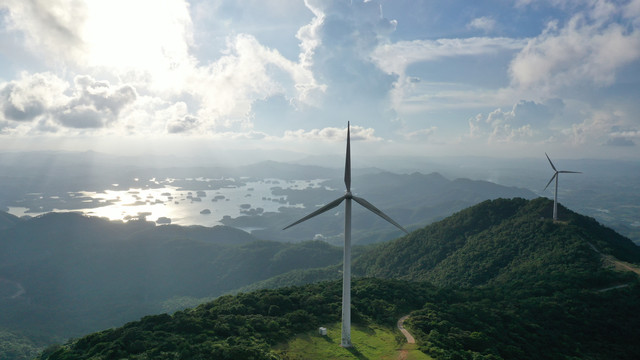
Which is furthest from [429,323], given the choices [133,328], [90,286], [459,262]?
[90,286]

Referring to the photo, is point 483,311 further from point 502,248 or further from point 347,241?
point 502,248

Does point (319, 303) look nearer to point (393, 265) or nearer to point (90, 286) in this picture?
point (393, 265)

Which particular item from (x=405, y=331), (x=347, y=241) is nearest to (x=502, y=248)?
(x=405, y=331)

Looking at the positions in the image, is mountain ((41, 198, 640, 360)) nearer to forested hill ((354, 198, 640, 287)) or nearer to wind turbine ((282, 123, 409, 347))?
forested hill ((354, 198, 640, 287))

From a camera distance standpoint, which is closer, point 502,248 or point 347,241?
point 347,241

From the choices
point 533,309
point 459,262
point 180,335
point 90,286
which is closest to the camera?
point 180,335

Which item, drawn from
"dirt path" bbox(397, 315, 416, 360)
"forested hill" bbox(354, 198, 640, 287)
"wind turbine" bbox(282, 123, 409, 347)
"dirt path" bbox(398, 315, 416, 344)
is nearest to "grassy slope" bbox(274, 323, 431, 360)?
"dirt path" bbox(397, 315, 416, 360)

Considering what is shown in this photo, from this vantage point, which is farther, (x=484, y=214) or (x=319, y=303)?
(x=484, y=214)
